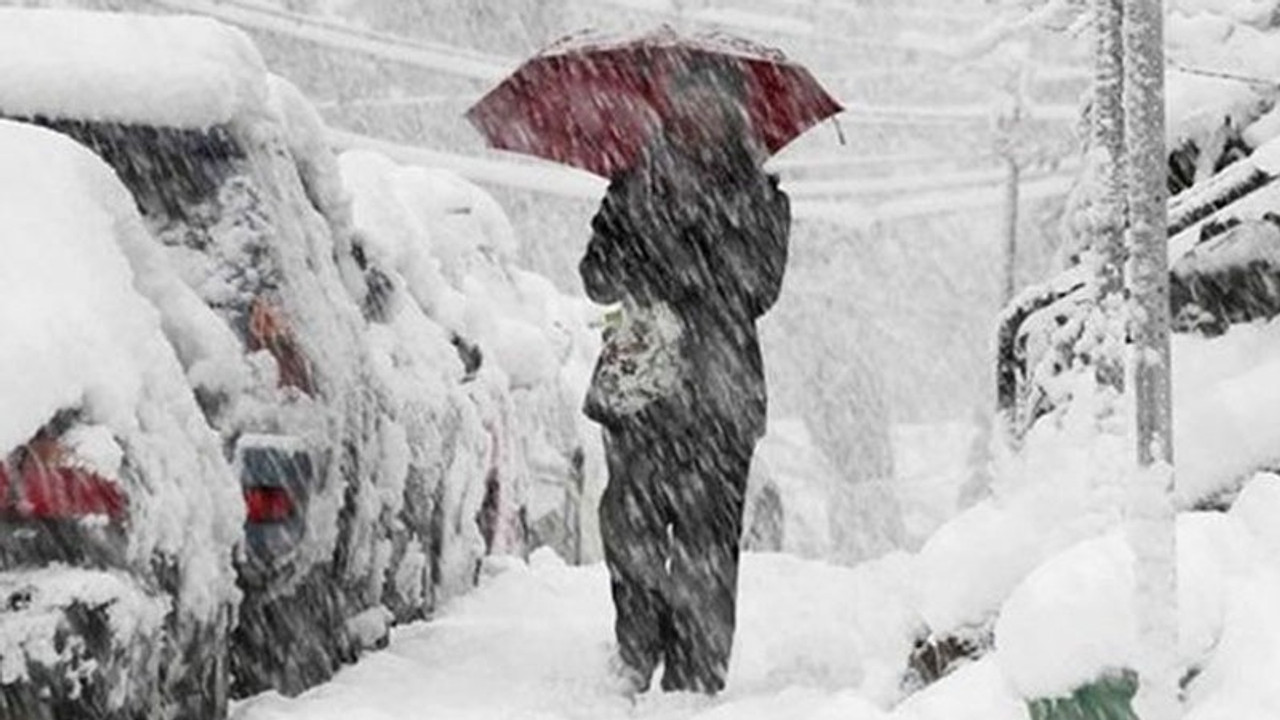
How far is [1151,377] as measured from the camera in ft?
11.3

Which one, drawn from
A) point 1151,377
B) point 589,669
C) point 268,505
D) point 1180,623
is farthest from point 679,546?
point 1151,377

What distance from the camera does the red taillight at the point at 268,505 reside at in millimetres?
6371

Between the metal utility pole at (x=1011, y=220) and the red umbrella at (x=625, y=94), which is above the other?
the red umbrella at (x=625, y=94)

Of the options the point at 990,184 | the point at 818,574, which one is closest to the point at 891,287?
the point at 990,184

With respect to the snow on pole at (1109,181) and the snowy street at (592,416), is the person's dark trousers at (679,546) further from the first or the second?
the snow on pole at (1109,181)

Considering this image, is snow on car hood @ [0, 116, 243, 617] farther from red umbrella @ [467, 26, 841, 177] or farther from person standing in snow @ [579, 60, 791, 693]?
red umbrella @ [467, 26, 841, 177]

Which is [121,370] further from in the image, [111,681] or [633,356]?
[633,356]

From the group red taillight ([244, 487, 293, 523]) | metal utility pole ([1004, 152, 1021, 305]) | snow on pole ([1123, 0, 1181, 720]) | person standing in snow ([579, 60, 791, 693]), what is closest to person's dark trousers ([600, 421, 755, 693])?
person standing in snow ([579, 60, 791, 693])

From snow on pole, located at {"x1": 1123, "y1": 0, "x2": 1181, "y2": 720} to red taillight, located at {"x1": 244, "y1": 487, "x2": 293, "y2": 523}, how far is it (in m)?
3.40

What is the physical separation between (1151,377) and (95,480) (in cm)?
254

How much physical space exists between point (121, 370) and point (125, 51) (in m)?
1.55

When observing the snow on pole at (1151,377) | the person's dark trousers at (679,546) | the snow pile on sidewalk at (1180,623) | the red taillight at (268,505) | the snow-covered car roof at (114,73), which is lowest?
the person's dark trousers at (679,546)

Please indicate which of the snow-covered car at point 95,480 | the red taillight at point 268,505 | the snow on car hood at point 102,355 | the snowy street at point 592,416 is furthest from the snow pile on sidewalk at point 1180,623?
the red taillight at point 268,505

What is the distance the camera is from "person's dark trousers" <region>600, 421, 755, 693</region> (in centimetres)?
684
